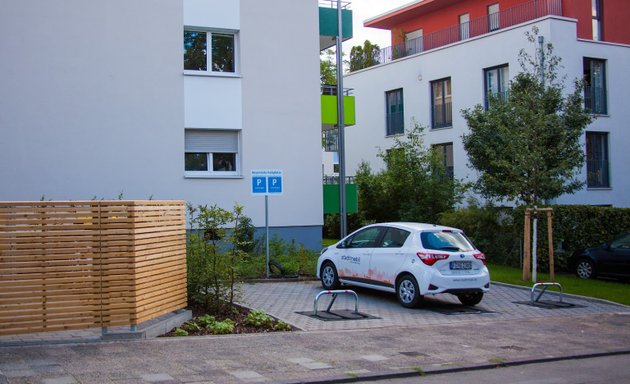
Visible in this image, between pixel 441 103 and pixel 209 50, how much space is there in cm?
1464

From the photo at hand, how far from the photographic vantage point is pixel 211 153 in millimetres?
20781

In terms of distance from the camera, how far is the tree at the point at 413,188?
86.6 feet

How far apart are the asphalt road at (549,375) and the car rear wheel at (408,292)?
13.2ft

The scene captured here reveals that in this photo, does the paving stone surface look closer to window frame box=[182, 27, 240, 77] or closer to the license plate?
the license plate

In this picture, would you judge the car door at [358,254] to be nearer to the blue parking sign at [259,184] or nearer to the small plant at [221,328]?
the blue parking sign at [259,184]

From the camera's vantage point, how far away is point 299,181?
21.7 meters

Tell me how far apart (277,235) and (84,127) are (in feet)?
20.3

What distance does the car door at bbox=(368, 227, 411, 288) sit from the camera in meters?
14.0

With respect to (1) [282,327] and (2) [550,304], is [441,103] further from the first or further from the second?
(1) [282,327]

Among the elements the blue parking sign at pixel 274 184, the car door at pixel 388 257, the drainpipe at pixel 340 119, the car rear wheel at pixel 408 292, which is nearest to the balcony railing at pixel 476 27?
the drainpipe at pixel 340 119

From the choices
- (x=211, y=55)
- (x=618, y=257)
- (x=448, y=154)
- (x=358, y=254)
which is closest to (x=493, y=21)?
(x=448, y=154)

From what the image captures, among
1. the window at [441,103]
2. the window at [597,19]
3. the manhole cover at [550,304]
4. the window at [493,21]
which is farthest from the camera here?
the window at [441,103]

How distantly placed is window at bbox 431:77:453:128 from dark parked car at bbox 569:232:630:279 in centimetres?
1212

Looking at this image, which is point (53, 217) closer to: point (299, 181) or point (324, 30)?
point (299, 181)
